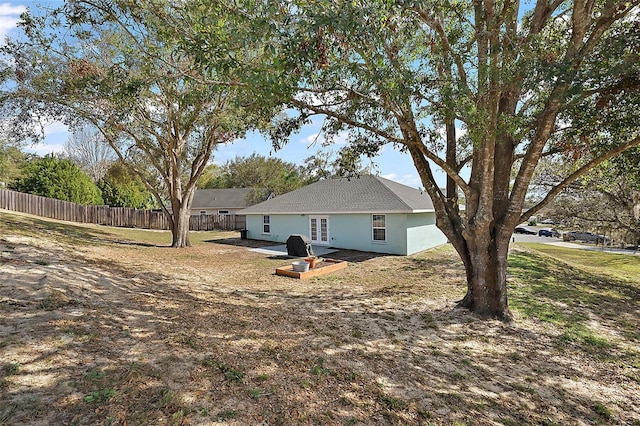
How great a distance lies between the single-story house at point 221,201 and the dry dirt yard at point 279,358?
2912 centimetres

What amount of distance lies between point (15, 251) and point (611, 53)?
12.8m

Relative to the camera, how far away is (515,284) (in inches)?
390

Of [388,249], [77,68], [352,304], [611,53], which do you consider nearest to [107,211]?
[77,68]

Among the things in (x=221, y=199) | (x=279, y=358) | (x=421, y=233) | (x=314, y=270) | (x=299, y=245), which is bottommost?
(x=279, y=358)

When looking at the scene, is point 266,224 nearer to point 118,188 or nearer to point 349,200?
point 349,200

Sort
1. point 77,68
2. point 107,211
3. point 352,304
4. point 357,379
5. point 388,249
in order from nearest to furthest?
point 357,379 → point 352,304 → point 77,68 → point 388,249 → point 107,211

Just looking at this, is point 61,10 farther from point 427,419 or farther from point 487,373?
point 487,373

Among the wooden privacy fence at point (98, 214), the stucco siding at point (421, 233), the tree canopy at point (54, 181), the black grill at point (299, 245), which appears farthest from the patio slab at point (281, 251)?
the tree canopy at point (54, 181)

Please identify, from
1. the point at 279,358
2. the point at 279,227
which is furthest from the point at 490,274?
the point at 279,227

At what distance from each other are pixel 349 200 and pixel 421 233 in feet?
14.3

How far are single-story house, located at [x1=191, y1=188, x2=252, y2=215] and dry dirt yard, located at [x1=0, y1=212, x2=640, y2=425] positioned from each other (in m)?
29.1

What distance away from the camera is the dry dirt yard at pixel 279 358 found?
3.20 metres

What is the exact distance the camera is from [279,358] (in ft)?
14.5

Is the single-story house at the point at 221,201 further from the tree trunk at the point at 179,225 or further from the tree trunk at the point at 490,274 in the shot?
the tree trunk at the point at 490,274
